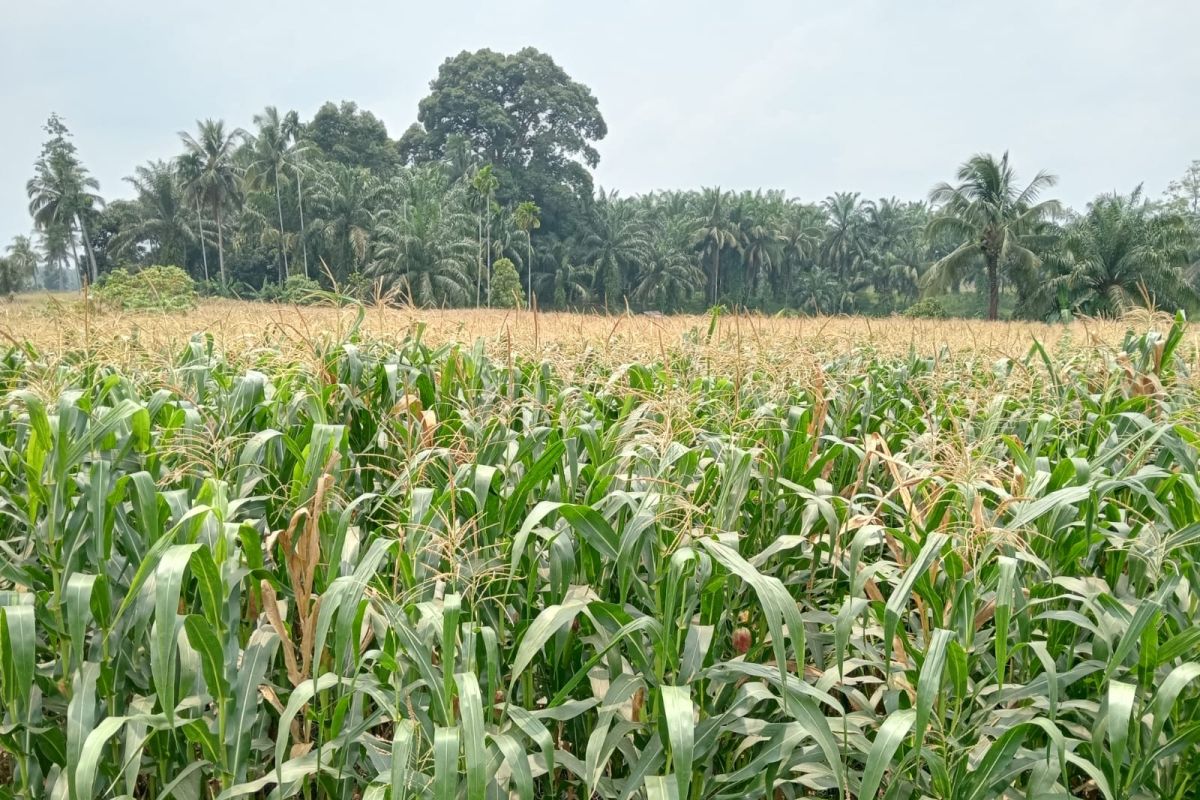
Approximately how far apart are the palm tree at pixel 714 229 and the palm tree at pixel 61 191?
3933 centimetres

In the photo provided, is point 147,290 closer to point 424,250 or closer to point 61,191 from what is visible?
point 424,250

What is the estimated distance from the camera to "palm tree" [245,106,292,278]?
42281 millimetres

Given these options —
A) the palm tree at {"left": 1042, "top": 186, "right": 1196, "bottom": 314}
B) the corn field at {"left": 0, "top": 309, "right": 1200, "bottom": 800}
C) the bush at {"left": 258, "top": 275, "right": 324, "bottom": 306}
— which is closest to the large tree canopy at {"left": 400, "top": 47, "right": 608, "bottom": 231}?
the bush at {"left": 258, "top": 275, "right": 324, "bottom": 306}

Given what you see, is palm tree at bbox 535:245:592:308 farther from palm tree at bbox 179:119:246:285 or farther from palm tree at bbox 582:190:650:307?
palm tree at bbox 179:119:246:285

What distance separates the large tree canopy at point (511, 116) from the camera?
183 feet

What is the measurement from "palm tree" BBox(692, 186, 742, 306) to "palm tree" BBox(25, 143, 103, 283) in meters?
39.3

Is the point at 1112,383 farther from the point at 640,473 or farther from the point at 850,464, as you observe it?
the point at 640,473

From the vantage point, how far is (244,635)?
6.38 feet

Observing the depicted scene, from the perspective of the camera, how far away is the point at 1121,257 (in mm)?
28438

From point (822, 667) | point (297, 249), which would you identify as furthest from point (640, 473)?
point (297, 249)

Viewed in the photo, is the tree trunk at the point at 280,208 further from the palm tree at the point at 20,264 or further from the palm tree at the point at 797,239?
the palm tree at the point at 797,239

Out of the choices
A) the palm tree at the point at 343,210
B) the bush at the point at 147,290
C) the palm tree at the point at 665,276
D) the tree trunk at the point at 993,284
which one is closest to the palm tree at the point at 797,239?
the palm tree at the point at 665,276

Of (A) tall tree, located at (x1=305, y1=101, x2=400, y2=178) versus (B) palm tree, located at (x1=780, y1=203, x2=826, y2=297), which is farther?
(B) palm tree, located at (x1=780, y1=203, x2=826, y2=297)

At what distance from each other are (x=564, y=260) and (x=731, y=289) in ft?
47.7
